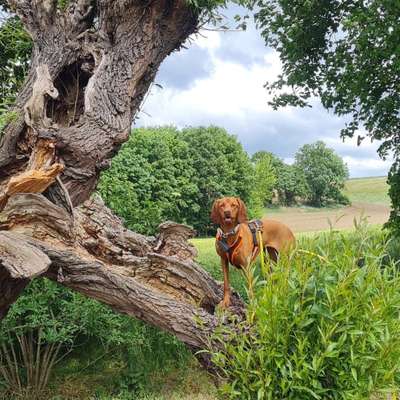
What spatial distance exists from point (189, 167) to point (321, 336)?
21.6 metres

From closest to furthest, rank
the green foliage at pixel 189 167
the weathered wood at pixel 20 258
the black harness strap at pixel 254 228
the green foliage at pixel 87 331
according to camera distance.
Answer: the weathered wood at pixel 20 258
the black harness strap at pixel 254 228
the green foliage at pixel 87 331
the green foliage at pixel 189 167

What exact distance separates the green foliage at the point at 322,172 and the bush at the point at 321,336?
42.0 meters

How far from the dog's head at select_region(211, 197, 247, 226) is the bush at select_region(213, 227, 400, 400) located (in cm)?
70

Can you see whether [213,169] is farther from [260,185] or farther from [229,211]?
[229,211]

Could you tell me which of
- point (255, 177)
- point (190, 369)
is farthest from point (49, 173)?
point (255, 177)

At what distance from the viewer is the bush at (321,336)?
352cm

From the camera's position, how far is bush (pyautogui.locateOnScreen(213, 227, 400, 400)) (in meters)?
3.52

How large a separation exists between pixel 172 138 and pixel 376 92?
568 inches

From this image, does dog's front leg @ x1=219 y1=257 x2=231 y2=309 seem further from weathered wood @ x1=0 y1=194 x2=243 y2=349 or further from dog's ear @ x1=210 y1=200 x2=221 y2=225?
dog's ear @ x1=210 y1=200 x2=221 y2=225

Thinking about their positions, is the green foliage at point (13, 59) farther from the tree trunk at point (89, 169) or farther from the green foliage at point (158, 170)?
the green foliage at point (158, 170)

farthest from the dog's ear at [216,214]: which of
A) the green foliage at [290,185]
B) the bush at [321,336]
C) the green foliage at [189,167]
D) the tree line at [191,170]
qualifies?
the green foliage at [290,185]

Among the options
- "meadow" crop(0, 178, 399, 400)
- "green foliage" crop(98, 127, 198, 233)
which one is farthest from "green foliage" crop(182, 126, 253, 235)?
"meadow" crop(0, 178, 399, 400)

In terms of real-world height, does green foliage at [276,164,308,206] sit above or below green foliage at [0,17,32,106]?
below

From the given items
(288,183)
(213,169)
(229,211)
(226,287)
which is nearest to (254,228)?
(229,211)
